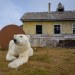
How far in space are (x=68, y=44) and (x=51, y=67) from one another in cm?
1519

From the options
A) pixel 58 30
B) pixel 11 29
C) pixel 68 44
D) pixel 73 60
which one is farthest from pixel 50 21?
pixel 73 60

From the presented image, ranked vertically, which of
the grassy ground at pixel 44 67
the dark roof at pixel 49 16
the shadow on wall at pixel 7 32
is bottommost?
the dark roof at pixel 49 16

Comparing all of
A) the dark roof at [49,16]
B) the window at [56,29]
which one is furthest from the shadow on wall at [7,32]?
the window at [56,29]

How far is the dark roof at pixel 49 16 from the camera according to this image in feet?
145

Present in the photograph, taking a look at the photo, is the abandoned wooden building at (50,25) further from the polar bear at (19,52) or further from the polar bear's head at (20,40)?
the polar bear's head at (20,40)

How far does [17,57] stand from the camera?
36.2 ft

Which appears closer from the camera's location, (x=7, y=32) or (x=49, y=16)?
(x=7, y=32)

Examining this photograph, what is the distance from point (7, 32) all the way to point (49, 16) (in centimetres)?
2849

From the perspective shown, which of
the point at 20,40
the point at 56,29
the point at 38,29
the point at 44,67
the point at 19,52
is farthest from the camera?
the point at 38,29

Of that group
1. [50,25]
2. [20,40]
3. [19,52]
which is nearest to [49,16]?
[50,25]

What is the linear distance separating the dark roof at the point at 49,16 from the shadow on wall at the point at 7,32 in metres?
27.0

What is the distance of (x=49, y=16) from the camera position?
4509 centimetres

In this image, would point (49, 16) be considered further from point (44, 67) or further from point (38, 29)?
point (44, 67)

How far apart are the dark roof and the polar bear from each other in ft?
109
